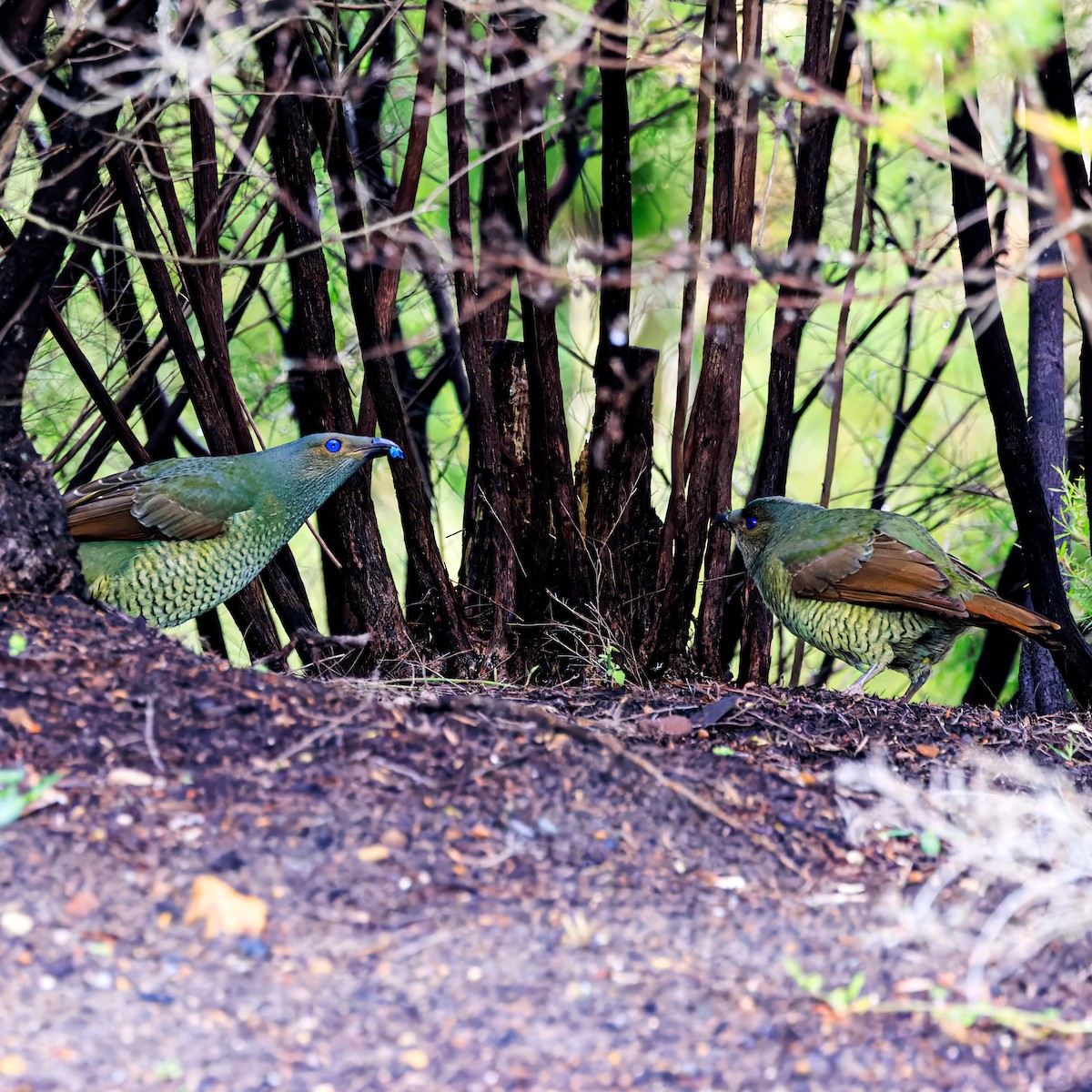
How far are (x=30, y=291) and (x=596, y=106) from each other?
4.61 meters

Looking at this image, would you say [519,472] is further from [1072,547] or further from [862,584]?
[1072,547]

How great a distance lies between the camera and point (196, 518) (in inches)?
163

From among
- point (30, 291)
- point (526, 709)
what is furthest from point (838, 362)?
point (30, 291)

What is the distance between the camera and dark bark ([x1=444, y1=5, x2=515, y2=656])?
13.6ft

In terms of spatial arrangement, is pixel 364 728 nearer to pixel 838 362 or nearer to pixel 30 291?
pixel 30 291

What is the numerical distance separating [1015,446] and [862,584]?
78 cm

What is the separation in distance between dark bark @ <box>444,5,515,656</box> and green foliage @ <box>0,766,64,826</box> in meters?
2.23

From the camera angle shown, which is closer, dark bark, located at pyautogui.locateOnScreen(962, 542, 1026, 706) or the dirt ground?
the dirt ground

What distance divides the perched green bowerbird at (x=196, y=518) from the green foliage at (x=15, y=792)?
1.82m

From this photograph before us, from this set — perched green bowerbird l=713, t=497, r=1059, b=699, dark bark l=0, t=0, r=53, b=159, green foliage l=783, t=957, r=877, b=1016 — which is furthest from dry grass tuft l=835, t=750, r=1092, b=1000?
dark bark l=0, t=0, r=53, b=159

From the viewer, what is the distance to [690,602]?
4449mm

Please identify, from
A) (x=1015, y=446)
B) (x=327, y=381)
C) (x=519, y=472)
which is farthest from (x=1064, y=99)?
(x=327, y=381)

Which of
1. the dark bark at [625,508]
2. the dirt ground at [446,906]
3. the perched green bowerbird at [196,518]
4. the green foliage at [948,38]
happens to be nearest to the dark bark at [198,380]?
the perched green bowerbird at [196,518]

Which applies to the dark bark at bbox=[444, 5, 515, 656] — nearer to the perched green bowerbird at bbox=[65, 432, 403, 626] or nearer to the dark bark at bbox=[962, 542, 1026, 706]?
the perched green bowerbird at bbox=[65, 432, 403, 626]
